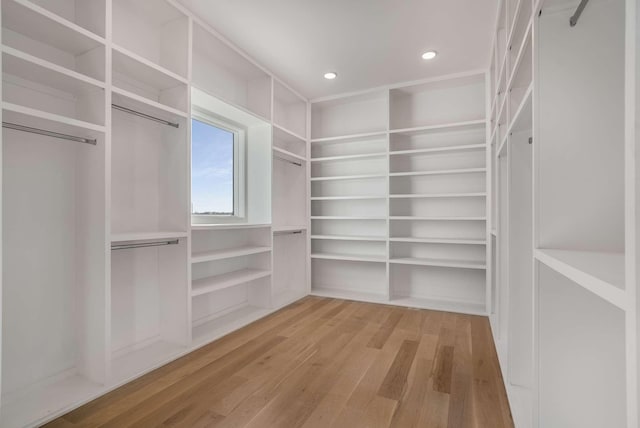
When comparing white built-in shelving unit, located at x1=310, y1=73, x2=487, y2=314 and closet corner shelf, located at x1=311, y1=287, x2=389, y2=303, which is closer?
white built-in shelving unit, located at x1=310, y1=73, x2=487, y2=314

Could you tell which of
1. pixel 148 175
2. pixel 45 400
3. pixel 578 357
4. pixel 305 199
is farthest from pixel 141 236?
pixel 305 199

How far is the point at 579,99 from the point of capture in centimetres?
100

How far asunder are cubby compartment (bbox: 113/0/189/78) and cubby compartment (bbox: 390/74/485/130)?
2432 mm

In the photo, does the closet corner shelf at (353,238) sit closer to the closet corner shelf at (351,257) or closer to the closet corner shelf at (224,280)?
the closet corner shelf at (351,257)

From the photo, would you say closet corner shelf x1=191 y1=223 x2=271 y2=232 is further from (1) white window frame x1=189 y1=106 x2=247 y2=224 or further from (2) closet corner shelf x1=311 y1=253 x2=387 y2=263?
(2) closet corner shelf x1=311 y1=253 x2=387 y2=263

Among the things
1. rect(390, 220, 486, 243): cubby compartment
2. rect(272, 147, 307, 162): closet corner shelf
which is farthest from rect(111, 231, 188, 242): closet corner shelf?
rect(390, 220, 486, 243): cubby compartment

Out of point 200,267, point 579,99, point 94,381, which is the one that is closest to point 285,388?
point 94,381

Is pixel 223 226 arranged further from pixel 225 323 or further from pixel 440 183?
pixel 440 183

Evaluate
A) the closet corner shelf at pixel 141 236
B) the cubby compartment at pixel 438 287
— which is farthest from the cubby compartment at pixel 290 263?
the closet corner shelf at pixel 141 236

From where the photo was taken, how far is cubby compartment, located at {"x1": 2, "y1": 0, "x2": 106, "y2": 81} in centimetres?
157

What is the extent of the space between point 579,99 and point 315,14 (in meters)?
2.02

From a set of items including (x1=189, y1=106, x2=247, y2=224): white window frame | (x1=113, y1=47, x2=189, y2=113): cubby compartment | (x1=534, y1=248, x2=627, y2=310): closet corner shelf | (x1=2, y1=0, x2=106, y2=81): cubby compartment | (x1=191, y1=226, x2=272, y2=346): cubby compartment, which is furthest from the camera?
(x1=189, y1=106, x2=247, y2=224): white window frame

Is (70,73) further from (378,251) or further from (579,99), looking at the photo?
(378,251)

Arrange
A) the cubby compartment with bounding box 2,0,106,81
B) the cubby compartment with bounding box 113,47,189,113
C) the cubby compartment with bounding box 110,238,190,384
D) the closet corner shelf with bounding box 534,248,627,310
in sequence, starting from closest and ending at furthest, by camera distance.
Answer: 1. the closet corner shelf with bounding box 534,248,627,310
2. the cubby compartment with bounding box 2,0,106,81
3. the cubby compartment with bounding box 113,47,189,113
4. the cubby compartment with bounding box 110,238,190,384
